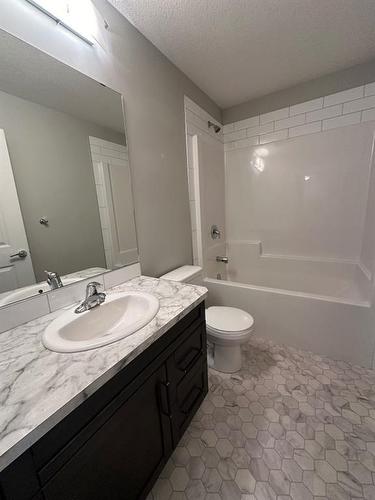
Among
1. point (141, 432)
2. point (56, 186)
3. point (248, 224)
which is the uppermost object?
point (56, 186)

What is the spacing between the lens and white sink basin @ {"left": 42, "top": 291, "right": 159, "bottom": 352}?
2.27ft

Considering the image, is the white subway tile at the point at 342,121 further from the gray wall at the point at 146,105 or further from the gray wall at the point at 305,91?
the gray wall at the point at 146,105

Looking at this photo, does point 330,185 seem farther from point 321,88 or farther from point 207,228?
point 207,228

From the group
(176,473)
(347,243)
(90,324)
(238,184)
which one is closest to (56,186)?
(90,324)

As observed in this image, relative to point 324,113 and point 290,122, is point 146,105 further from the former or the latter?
point 324,113

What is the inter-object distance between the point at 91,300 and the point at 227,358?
3.51ft

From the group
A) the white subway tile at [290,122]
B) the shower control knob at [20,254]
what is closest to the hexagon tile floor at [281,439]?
the shower control knob at [20,254]

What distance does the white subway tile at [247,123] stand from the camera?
228 cm

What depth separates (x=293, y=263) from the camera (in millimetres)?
2348

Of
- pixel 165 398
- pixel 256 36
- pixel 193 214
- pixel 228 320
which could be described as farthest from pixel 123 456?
pixel 256 36

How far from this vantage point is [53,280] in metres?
0.96

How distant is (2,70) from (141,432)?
146cm

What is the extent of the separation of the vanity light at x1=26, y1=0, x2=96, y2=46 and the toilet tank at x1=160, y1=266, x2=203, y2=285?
4.62ft

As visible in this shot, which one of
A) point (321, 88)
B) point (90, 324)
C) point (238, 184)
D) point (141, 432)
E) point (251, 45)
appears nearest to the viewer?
point (141, 432)
